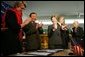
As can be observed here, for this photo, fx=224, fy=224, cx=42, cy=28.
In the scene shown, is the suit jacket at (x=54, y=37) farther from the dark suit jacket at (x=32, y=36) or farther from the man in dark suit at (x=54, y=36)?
the dark suit jacket at (x=32, y=36)

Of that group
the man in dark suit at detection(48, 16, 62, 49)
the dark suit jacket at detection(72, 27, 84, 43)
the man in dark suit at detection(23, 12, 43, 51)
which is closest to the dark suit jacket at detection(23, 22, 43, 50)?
the man in dark suit at detection(23, 12, 43, 51)

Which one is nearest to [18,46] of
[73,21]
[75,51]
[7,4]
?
[7,4]

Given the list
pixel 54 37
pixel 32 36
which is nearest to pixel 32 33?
pixel 32 36

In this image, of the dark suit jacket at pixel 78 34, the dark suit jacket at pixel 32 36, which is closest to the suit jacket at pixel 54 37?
the dark suit jacket at pixel 32 36

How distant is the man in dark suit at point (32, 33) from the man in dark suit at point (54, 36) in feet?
0.49

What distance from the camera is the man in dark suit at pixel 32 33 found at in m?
1.96

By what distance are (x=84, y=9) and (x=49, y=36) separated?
0.54 metres

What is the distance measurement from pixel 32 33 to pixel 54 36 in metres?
0.32

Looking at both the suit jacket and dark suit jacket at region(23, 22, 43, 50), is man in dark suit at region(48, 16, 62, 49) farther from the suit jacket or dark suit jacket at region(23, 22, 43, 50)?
dark suit jacket at region(23, 22, 43, 50)

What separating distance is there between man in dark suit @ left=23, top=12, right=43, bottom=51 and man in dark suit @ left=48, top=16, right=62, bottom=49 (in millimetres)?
148

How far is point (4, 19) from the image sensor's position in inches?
72.7

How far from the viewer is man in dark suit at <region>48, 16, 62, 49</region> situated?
2188 mm

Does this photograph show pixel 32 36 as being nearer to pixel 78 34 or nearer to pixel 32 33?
pixel 32 33

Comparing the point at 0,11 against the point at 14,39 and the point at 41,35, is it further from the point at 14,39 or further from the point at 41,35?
the point at 41,35
